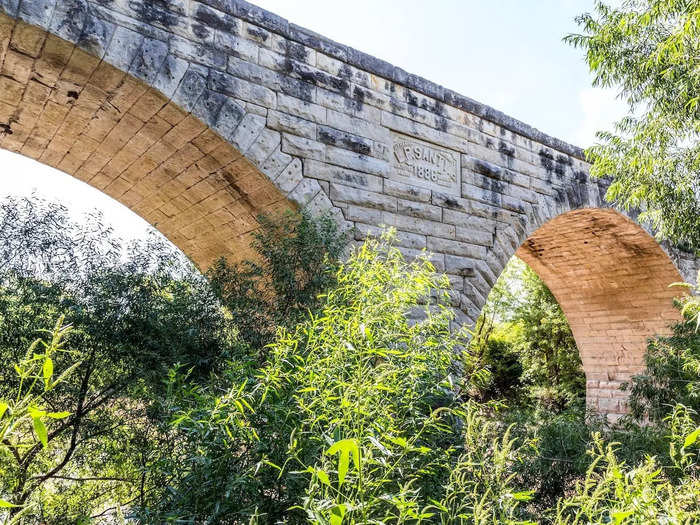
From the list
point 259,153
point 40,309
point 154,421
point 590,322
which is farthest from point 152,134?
point 590,322

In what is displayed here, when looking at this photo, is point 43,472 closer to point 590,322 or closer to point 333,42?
point 333,42

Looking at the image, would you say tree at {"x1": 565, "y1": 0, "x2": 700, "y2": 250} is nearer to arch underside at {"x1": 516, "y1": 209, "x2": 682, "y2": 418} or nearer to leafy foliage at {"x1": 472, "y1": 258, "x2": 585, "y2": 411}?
arch underside at {"x1": 516, "y1": 209, "x2": 682, "y2": 418}

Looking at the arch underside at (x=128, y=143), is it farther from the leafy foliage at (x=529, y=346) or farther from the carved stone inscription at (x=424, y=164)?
the leafy foliage at (x=529, y=346)

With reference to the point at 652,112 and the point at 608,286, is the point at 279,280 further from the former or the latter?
the point at 608,286

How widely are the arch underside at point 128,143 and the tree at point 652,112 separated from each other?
4.21 m

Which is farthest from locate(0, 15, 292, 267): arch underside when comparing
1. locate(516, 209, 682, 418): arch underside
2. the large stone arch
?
locate(516, 209, 682, 418): arch underside

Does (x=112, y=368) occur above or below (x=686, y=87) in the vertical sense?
below

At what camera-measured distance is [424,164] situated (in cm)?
576

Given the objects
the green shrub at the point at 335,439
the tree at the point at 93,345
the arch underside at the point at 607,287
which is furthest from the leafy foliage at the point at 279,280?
the arch underside at the point at 607,287

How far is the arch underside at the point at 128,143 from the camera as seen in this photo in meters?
3.94

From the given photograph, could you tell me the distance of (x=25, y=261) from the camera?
4.00 metres

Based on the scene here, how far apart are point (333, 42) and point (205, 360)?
2928 millimetres

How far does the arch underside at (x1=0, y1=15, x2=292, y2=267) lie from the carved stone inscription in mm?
1347

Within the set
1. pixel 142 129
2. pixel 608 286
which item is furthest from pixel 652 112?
pixel 142 129
